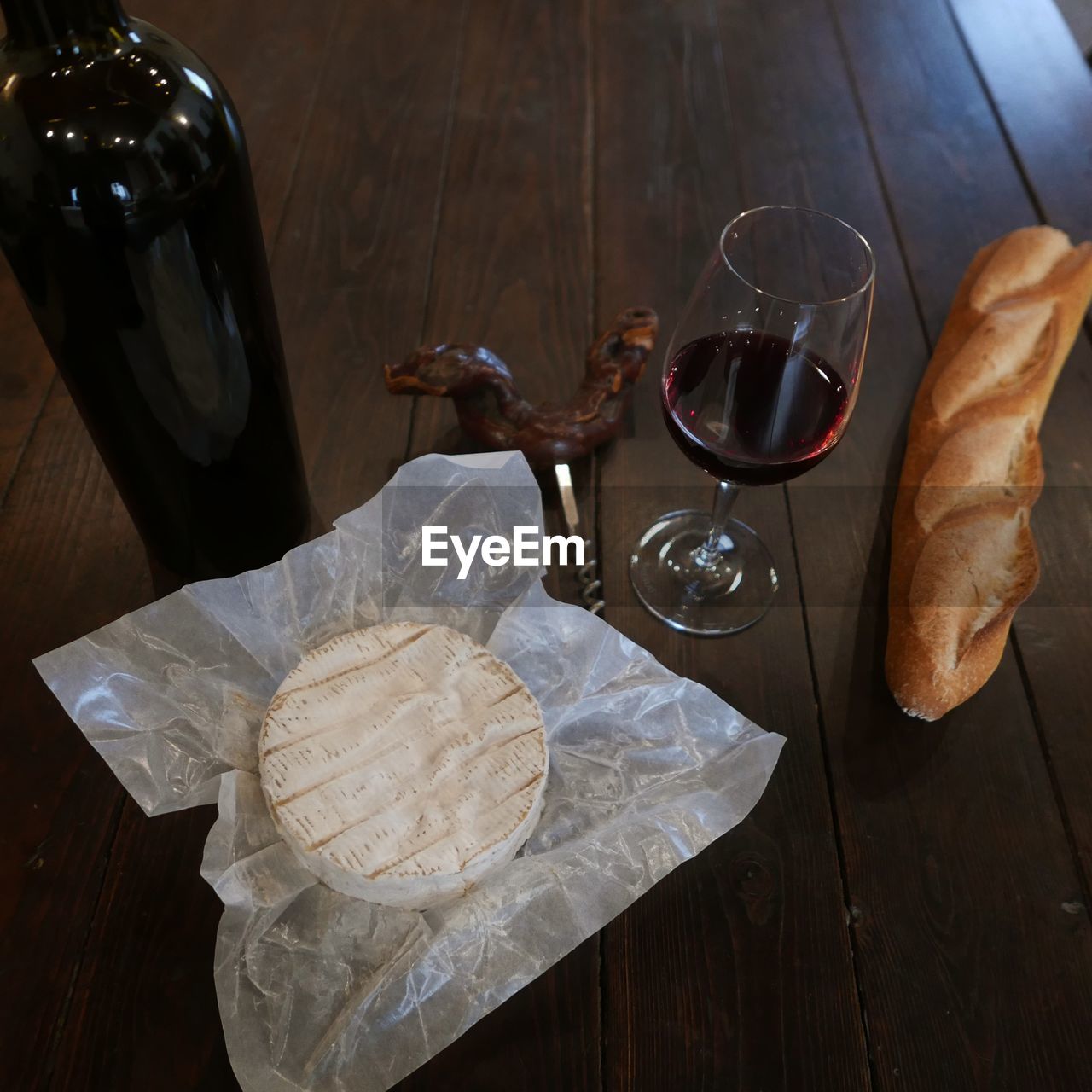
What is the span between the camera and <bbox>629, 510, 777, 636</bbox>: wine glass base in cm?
70

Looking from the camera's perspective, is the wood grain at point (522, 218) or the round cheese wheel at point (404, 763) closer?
the round cheese wheel at point (404, 763)

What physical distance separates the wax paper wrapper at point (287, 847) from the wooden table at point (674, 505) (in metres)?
0.02

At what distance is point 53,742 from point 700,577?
429 millimetres

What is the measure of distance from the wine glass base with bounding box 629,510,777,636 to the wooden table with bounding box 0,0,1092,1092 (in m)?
0.01

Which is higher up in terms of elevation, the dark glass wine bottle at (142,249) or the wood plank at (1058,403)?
the dark glass wine bottle at (142,249)

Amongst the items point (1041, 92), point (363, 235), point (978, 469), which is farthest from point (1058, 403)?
point (363, 235)

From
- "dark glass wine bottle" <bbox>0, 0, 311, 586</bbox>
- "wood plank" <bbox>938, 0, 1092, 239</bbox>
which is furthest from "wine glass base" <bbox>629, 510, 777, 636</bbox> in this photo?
"wood plank" <bbox>938, 0, 1092, 239</bbox>

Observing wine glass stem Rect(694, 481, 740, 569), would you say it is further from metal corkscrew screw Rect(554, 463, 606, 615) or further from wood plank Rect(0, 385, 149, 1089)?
wood plank Rect(0, 385, 149, 1089)

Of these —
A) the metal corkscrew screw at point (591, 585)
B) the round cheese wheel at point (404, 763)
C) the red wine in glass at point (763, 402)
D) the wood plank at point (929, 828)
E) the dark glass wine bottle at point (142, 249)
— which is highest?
the dark glass wine bottle at point (142, 249)

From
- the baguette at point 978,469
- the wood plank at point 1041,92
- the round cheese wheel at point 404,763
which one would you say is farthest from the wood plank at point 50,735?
the wood plank at point 1041,92

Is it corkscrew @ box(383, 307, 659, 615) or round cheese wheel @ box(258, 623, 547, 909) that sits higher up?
corkscrew @ box(383, 307, 659, 615)

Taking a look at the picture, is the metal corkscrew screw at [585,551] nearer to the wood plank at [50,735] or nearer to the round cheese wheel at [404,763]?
the round cheese wheel at [404,763]

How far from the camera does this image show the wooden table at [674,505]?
534mm

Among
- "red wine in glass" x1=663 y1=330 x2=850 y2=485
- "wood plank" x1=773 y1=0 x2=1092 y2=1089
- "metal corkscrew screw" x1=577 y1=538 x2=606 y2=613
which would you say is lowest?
"wood plank" x1=773 y1=0 x2=1092 y2=1089
